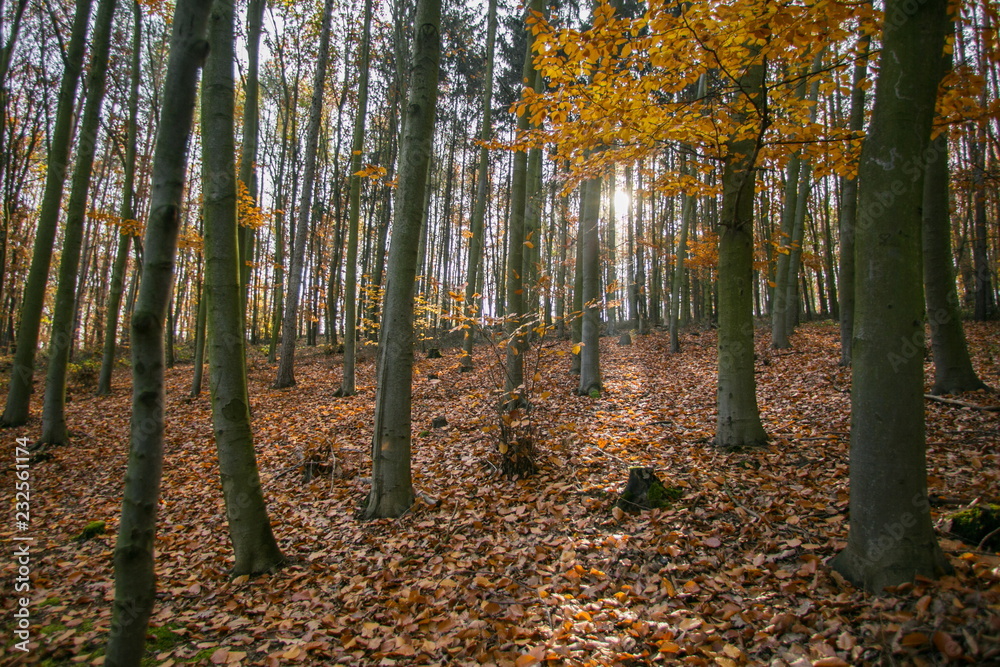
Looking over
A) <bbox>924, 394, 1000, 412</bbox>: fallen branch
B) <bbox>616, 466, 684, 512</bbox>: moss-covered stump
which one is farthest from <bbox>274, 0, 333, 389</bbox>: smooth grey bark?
<bbox>924, 394, 1000, 412</bbox>: fallen branch

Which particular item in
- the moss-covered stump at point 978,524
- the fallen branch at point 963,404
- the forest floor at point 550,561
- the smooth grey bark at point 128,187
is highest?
the smooth grey bark at point 128,187

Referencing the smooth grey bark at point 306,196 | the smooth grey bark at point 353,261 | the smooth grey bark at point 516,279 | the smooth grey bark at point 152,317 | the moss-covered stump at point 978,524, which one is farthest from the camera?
the smooth grey bark at point 306,196

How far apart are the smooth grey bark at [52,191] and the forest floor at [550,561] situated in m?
2.51

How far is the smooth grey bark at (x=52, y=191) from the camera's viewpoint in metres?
7.69

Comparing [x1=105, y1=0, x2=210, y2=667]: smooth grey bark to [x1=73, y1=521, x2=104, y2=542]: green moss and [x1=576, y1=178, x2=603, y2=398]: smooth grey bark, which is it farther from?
[x1=576, y1=178, x2=603, y2=398]: smooth grey bark

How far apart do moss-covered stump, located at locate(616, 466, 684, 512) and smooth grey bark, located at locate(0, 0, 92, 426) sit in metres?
9.89

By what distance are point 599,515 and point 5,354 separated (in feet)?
85.2

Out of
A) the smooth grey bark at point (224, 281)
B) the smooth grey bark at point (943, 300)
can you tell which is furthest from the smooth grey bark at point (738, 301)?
the smooth grey bark at point (224, 281)

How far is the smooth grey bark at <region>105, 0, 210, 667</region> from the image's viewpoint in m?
1.74

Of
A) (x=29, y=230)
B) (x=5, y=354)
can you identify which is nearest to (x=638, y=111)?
(x=5, y=354)

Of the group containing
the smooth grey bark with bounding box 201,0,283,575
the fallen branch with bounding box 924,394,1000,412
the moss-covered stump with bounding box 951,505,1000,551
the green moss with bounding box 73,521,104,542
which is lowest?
the green moss with bounding box 73,521,104,542

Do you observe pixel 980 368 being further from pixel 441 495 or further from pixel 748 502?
pixel 441 495

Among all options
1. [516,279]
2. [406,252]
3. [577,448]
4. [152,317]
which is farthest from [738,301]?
[152,317]

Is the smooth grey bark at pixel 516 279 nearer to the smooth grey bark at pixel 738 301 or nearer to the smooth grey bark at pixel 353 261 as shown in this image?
the smooth grey bark at pixel 738 301
